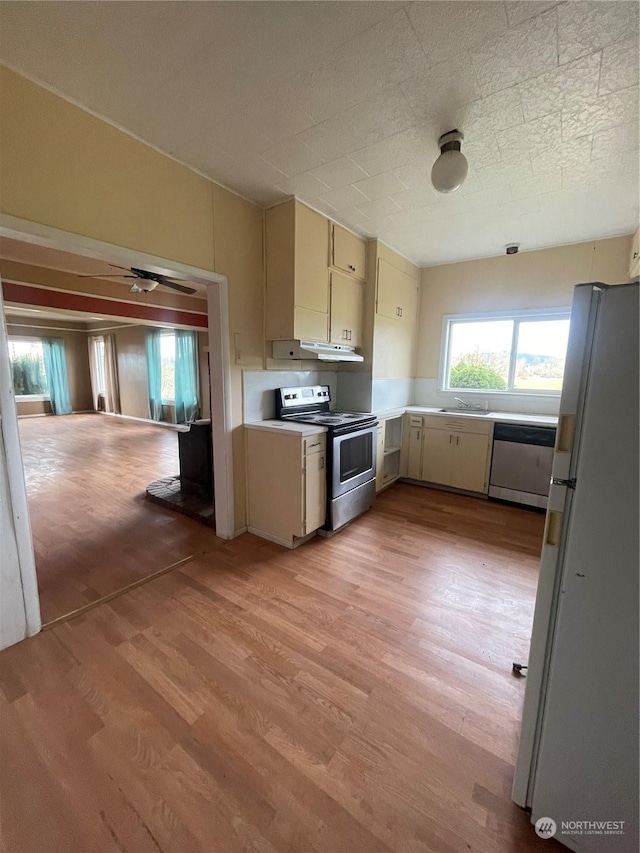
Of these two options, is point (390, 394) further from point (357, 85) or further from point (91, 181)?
point (91, 181)

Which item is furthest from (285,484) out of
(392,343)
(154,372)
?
(154,372)

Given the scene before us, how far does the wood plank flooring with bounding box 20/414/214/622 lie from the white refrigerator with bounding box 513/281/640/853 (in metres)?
2.36

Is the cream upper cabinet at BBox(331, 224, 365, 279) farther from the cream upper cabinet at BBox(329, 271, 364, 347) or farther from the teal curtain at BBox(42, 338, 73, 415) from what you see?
the teal curtain at BBox(42, 338, 73, 415)

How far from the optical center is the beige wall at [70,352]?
8.73 meters

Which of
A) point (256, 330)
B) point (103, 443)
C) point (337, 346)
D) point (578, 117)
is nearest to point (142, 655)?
point (256, 330)

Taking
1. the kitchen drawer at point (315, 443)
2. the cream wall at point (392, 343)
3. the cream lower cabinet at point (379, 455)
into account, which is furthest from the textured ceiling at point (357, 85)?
the cream lower cabinet at point (379, 455)

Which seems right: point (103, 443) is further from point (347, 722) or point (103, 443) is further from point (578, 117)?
point (578, 117)

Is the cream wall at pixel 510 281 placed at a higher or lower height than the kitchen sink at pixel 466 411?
higher

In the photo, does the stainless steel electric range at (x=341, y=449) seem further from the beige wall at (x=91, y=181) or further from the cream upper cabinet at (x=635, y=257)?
the cream upper cabinet at (x=635, y=257)

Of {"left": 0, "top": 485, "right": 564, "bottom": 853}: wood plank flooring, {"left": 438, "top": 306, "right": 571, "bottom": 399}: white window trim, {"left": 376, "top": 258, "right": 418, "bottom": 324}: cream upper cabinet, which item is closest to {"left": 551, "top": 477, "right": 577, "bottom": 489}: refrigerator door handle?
{"left": 0, "top": 485, "right": 564, "bottom": 853}: wood plank flooring

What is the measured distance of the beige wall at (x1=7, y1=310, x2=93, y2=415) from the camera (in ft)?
28.7

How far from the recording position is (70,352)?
9586mm

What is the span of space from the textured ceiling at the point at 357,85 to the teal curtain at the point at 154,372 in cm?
639

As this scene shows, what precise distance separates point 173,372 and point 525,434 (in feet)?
23.5
